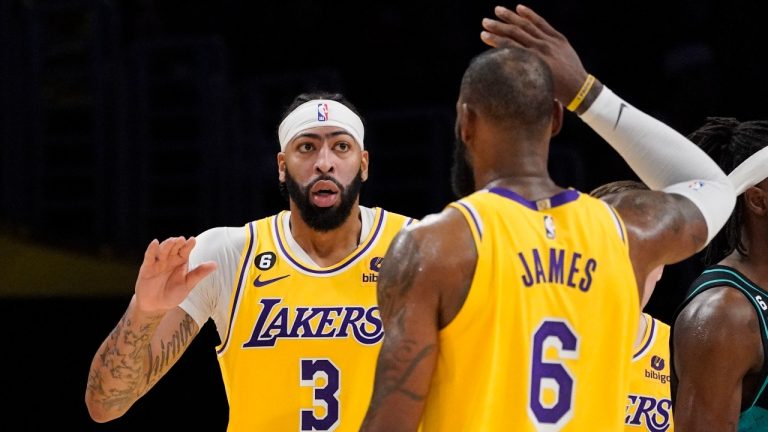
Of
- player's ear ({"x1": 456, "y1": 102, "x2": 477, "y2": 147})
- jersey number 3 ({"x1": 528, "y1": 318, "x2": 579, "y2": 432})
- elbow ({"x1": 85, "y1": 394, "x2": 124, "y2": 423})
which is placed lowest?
jersey number 3 ({"x1": 528, "y1": 318, "x2": 579, "y2": 432})

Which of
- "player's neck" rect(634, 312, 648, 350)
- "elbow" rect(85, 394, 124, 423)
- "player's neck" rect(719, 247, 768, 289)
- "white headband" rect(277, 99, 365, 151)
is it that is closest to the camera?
"player's neck" rect(719, 247, 768, 289)

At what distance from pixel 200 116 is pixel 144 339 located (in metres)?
4.32

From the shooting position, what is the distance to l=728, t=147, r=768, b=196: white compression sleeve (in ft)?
12.7

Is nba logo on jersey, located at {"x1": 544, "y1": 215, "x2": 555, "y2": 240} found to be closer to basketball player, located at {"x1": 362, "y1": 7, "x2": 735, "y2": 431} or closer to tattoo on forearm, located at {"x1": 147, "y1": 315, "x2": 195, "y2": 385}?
basketball player, located at {"x1": 362, "y1": 7, "x2": 735, "y2": 431}

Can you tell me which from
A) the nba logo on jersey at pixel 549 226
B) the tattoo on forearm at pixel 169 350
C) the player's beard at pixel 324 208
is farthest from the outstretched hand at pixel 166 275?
the nba logo on jersey at pixel 549 226

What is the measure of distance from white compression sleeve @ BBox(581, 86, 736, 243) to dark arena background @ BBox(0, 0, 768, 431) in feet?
14.2

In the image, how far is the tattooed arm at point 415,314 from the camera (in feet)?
8.93

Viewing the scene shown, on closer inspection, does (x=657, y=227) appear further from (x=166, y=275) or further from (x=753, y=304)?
(x=166, y=275)

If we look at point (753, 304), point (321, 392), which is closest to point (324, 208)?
point (321, 392)

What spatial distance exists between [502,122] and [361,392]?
1689mm

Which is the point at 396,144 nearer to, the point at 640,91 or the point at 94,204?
the point at 640,91

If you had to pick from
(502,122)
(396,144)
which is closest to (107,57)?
(396,144)

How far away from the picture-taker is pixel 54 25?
9.12 m

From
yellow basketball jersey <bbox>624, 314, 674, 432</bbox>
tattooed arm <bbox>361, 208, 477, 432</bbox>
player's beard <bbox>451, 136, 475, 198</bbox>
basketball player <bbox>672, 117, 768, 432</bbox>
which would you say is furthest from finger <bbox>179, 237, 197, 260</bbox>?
yellow basketball jersey <bbox>624, 314, 674, 432</bbox>
